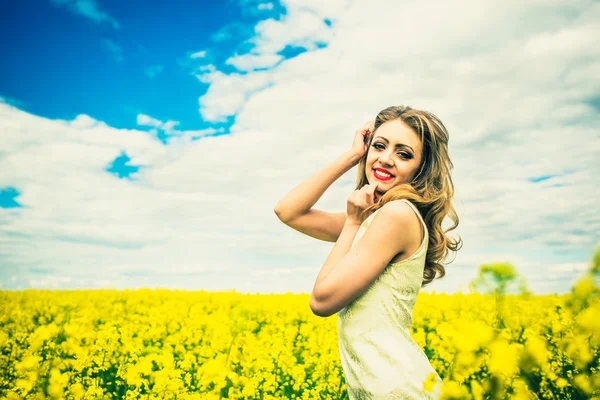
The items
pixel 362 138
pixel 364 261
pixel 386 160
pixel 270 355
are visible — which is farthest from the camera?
pixel 270 355

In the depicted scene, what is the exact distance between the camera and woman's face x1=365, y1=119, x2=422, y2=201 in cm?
236

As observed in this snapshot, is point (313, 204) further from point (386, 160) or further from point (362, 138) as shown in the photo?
point (386, 160)

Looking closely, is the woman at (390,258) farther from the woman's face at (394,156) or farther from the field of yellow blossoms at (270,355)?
the field of yellow blossoms at (270,355)

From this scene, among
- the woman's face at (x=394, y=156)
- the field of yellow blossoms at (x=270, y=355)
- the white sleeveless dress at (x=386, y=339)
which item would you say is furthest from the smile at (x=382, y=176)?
the field of yellow blossoms at (x=270, y=355)

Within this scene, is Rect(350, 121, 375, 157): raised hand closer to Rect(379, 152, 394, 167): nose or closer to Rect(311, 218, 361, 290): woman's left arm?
Rect(379, 152, 394, 167): nose

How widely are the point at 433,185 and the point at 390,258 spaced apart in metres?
0.65

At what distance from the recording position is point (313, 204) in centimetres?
280

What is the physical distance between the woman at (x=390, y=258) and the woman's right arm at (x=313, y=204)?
0.26 meters

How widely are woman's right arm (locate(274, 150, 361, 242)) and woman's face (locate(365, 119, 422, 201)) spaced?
27 centimetres

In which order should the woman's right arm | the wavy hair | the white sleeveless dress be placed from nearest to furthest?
1. the white sleeveless dress
2. the wavy hair
3. the woman's right arm

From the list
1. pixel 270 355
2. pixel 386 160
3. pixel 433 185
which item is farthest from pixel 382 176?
pixel 270 355

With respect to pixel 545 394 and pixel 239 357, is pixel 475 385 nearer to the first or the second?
pixel 239 357

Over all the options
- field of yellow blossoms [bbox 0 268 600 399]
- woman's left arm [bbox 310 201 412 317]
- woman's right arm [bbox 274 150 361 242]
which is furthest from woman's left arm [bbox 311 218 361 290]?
woman's right arm [bbox 274 150 361 242]

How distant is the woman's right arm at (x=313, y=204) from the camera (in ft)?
8.89
